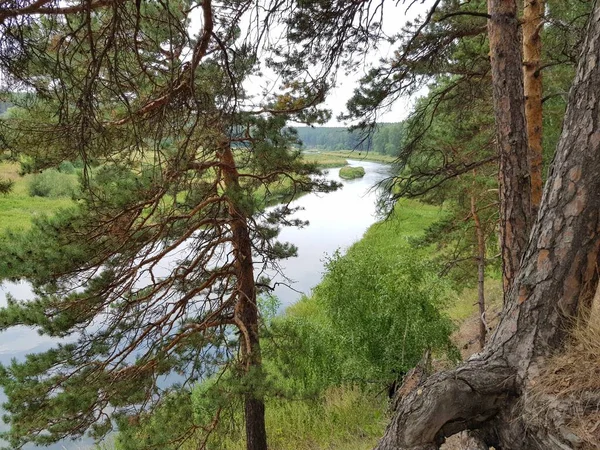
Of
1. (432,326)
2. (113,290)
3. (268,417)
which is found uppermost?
(113,290)

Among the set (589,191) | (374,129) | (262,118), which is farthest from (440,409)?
(262,118)

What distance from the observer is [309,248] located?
1645cm

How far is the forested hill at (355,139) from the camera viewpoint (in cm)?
446

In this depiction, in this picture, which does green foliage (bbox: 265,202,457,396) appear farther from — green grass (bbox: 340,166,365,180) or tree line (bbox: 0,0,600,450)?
green grass (bbox: 340,166,365,180)

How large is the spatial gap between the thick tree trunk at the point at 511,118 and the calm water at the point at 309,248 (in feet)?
5.69

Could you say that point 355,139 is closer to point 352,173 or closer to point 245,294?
point 245,294

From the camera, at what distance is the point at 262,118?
4652 mm

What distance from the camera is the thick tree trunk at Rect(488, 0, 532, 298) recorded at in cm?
336

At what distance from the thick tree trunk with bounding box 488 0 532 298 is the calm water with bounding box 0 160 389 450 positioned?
1.73 meters

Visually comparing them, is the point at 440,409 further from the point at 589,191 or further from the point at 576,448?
the point at 589,191

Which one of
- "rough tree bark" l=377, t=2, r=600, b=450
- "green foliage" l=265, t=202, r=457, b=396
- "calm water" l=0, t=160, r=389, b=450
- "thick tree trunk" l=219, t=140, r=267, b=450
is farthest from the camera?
"calm water" l=0, t=160, r=389, b=450

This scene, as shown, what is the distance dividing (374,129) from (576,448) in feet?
11.0

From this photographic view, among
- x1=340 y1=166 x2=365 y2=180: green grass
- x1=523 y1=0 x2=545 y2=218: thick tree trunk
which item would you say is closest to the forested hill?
x1=523 y1=0 x2=545 y2=218: thick tree trunk

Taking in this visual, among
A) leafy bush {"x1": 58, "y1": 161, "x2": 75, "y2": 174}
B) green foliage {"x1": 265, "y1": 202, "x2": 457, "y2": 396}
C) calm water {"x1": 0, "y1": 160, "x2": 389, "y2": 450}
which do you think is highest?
leafy bush {"x1": 58, "y1": 161, "x2": 75, "y2": 174}
